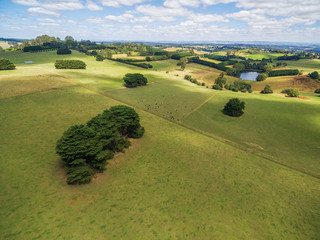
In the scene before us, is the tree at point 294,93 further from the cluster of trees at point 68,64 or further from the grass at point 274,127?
the cluster of trees at point 68,64

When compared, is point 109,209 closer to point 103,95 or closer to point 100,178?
point 100,178

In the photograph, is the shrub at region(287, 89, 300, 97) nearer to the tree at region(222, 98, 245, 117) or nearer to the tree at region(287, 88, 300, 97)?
the tree at region(287, 88, 300, 97)

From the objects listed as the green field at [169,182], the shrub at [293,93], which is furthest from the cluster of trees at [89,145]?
the shrub at [293,93]

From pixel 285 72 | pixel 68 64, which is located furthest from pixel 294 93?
pixel 68 64

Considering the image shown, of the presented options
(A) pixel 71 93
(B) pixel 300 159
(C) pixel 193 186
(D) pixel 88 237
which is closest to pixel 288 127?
(B) pixel 300 159

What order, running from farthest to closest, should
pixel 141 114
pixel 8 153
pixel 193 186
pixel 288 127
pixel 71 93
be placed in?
1. pixel 71 93
2. pixel 141 114
3. pixel 288 127
4. pixel 8 153
5. pixel 193 186

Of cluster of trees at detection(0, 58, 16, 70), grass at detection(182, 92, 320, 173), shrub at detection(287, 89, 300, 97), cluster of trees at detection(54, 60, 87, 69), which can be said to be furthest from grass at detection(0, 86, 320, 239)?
cluster of trees at detection(54, 60, 87, 69)
